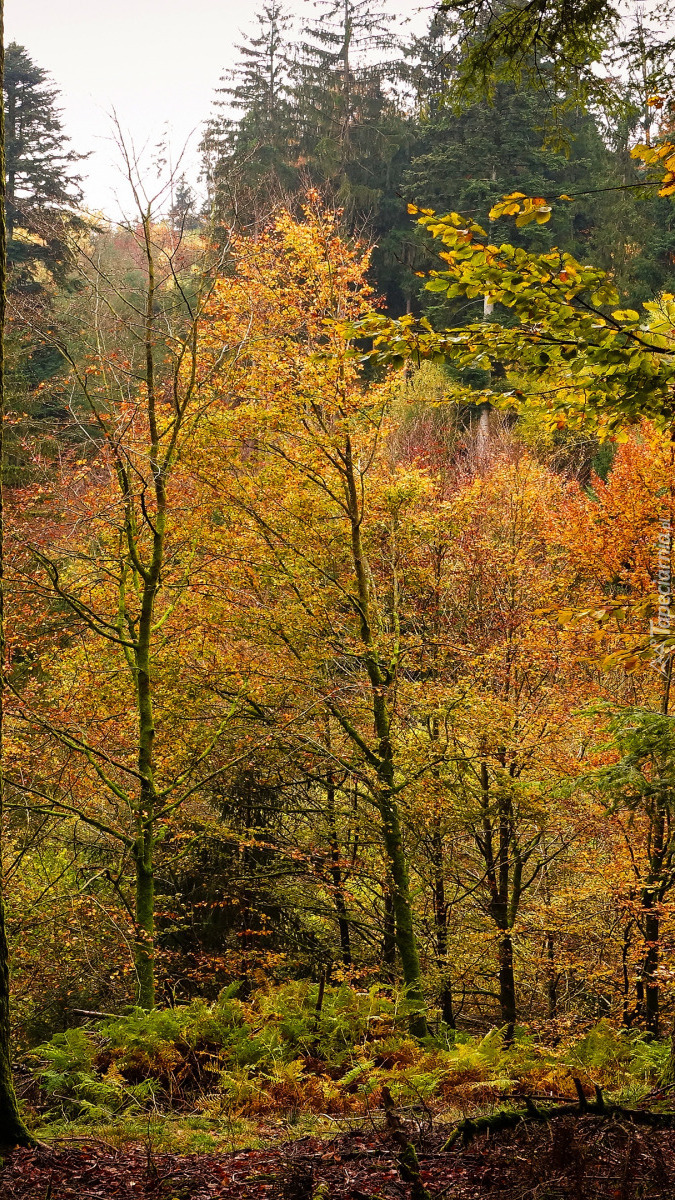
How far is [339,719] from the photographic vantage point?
1018 centimetres

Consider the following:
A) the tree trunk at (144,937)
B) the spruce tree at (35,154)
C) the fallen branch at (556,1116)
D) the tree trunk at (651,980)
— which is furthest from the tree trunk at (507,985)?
the spruce tree at (35,154)

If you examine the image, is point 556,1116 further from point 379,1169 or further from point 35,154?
point 35,154

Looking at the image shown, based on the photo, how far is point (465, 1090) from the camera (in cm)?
474

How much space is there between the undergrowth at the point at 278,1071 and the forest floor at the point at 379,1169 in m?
0.25

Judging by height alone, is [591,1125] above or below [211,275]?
below

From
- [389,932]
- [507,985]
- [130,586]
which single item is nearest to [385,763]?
[389,932]

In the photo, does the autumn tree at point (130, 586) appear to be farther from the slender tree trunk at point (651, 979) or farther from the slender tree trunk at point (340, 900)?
the slender tree trunk at point (651, 979)

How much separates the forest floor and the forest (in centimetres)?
2

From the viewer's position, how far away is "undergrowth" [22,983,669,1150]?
4602mm

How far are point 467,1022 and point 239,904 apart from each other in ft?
14.1

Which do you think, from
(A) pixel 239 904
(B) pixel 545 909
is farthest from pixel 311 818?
(B) pixel 545 909

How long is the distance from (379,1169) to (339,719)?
271 inches

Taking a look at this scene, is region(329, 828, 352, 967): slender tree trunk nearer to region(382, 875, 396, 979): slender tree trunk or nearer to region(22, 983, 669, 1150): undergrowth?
region(382, 875, 396, 979): slender tree trunk

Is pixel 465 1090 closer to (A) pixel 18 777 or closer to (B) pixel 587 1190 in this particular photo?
(B) pixel 587 1190
